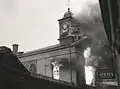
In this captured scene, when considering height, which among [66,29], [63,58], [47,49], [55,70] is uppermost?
[66,29]

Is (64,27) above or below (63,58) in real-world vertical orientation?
above

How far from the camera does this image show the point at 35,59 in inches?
2121

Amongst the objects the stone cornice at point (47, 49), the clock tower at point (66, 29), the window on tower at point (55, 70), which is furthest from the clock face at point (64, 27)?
the window on tower at point (55, 70)

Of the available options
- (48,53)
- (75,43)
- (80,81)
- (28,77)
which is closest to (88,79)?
(80,81)

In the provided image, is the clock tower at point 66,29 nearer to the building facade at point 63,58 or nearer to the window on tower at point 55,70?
the building facade at point 63,58

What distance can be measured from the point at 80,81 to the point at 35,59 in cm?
1323

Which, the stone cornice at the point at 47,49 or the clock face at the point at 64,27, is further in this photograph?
the clock face at the point at 64,27

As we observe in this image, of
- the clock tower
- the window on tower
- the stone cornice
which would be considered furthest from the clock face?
the window on tower

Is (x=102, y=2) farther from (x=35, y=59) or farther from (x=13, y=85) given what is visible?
(x=35, y=59)

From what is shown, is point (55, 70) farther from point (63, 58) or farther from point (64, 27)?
point (64, 27)

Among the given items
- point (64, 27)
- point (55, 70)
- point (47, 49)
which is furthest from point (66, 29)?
point (55, 70)

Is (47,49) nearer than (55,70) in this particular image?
No

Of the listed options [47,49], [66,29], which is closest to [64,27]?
[66,29]

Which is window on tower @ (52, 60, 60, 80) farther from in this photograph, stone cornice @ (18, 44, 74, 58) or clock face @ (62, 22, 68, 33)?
clock face @ (62, 22, 68, 33)
